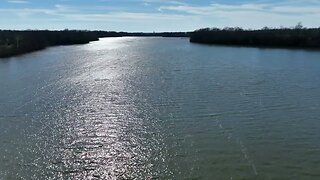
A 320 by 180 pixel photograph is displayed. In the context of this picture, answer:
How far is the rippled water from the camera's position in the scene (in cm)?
1104

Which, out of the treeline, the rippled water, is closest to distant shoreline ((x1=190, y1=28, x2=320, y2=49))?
the treeline

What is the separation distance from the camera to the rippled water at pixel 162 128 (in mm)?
11039

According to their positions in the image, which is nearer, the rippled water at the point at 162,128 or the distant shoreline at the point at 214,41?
the rippled water at the point at 162,128

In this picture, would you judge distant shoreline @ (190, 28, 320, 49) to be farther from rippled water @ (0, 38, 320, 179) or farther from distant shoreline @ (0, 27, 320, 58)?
rippled water @ (0, 38, 320, 179)

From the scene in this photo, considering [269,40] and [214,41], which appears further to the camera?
[214,41]

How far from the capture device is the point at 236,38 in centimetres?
7088

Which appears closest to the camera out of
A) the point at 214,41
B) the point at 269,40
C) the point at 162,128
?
the point at 162,128

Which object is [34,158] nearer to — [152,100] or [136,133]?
[136,133]

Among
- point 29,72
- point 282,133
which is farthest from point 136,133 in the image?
point 29,72

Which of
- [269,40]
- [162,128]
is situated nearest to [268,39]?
[269,40]

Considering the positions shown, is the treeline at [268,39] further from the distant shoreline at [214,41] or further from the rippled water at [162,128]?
the rippled water at [162,128]

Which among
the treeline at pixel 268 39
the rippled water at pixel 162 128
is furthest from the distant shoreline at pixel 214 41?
the rippled water at pixel 162 128

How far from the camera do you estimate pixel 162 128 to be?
14.8 m

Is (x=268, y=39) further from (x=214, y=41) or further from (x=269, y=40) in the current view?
(x=214, y=41)
